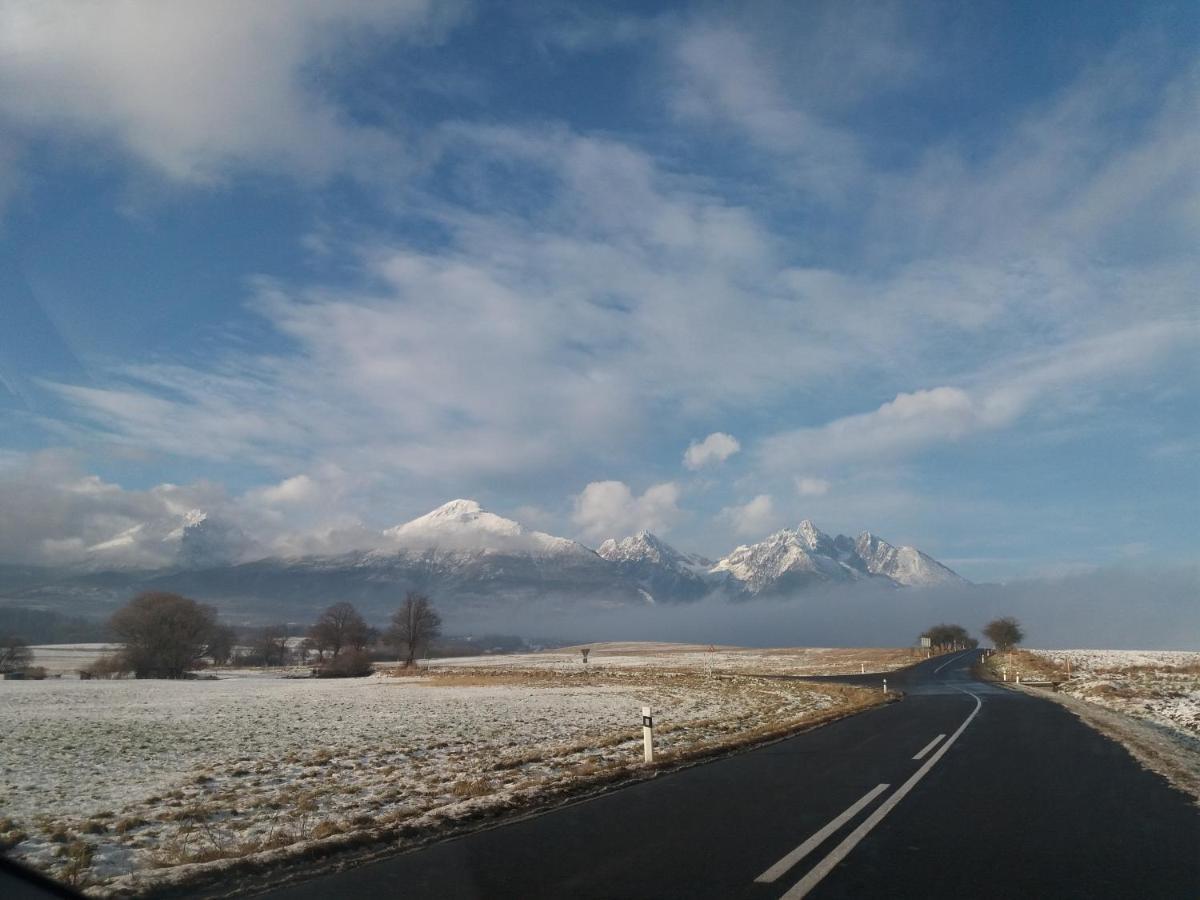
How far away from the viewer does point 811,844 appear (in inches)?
365

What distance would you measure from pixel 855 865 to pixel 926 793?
201 inches

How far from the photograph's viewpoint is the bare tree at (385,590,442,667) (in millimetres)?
123500

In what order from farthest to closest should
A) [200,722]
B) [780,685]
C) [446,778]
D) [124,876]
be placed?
[780,685] < [200,722] < [446,778] < [124,876]

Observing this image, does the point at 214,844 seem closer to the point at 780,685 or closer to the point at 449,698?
the point at 449,698

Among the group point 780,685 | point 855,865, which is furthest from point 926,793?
point 780,685

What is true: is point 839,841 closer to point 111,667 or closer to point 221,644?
point 111,667

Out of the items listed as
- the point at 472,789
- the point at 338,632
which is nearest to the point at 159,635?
the point at 338,632

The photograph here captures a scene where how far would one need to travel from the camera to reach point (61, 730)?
2473 cm

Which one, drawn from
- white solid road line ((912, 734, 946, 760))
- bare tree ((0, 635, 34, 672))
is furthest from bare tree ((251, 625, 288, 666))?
white solid road line ((912, 734, 946, 760))

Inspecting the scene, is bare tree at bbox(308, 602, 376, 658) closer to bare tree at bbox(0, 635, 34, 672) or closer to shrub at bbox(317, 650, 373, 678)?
shrub at bbox(317, 650, 373, 678)

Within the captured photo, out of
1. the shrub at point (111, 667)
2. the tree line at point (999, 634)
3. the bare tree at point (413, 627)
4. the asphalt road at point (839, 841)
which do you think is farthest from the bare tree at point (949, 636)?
the asphalt road at point (839, 841)

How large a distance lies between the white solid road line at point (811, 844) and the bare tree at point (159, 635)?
93109 millimetres

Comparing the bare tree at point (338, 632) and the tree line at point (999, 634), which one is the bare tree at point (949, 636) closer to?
the tree line at point (999, 634)

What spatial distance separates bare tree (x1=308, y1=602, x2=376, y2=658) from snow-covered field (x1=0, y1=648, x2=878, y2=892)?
92.7 metres
